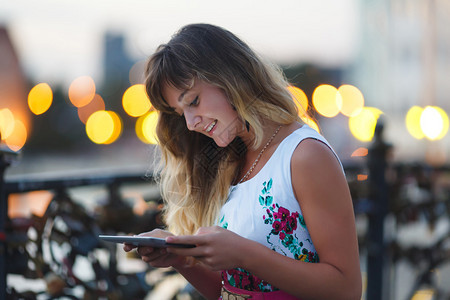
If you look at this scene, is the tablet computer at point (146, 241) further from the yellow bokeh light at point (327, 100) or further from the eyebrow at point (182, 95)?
the yellow bokeh light at point (327, 100)

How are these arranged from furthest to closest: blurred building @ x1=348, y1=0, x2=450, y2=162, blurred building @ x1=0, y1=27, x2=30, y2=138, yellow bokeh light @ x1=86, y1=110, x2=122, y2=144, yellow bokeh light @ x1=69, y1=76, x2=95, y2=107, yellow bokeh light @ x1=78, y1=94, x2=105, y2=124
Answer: blurred building @ x1=348, y1=0, x2=450, y2=162 < yellow bokeh light @ x1=86, y1=110, x2=122, y2=144 < yellow bokeh light @ x1=78, y1=94, x2=105, y2=124 < blurred building @ x1=0, y1=27, x2=30, y2=138 < yellow bokeh light @ x1=69, y1=76, x2=95, y2=107

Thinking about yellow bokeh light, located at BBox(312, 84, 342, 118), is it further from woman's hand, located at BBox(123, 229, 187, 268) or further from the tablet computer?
the tablet computer

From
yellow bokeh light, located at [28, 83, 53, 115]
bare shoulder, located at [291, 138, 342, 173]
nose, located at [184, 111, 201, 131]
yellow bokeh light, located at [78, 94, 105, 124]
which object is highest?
nose, located at [184, 111, 201, 131]

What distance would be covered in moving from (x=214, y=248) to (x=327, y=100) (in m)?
48.4

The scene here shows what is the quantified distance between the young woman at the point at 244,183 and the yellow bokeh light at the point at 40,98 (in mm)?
47433

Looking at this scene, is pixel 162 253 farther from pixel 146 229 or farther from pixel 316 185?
pixel 146 229

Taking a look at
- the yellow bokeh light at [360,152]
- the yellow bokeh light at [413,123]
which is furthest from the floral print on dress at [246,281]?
the yellow bokeh light at [413,123]

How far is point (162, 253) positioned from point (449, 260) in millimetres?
4080

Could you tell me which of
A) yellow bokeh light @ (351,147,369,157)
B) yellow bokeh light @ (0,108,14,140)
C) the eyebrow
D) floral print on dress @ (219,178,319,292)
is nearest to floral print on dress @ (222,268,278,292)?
floral print on dress @ (219,178,319,292)

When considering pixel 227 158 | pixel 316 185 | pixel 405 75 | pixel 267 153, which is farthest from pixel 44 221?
pixel 405 75

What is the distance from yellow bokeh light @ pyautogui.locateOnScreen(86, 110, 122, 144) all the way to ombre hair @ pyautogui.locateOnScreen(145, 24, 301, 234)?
4965 centimetres

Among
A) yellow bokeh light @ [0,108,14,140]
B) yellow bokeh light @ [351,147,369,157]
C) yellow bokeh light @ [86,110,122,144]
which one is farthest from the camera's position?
yellow bokeh light @ [86,110,122,144]

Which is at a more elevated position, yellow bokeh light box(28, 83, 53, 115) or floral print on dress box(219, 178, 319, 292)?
floral print on dress box(219, 178, 319, 292)

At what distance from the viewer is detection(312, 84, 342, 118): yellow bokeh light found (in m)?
48.4
